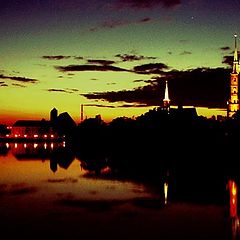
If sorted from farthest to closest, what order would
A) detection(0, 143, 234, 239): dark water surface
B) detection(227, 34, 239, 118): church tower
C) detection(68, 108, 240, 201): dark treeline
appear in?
1. detection(227, 34, 239, 118): church tower
2. detection(68, 108, 240, 201): dark treeline
3. detection(0, 143, 234, 239): dark water surface

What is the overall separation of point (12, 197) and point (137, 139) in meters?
92.2

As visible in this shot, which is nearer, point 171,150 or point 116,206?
point 116,206

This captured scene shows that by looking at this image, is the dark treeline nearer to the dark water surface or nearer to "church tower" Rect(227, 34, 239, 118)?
the dark water surface

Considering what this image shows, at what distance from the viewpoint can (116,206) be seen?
26.5 m

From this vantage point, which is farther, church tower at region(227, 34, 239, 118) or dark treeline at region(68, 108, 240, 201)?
church tower at region(227, 34, 239, 118)

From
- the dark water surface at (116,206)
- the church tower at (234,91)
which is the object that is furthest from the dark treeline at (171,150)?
the church tower at (234,91)

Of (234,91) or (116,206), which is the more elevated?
(234,91)

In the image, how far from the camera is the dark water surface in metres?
20.4

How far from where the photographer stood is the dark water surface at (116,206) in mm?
20375

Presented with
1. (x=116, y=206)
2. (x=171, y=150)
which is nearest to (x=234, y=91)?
(x=171, y=150)

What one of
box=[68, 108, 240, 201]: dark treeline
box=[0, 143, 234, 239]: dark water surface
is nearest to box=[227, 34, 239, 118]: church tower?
box=[68, 108, 240, 201]: dark treeline

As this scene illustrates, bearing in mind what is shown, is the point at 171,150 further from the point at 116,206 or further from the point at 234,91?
the point at 234,91

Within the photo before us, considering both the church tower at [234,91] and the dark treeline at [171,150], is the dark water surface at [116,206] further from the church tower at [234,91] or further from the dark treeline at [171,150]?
the church tower at [234,91]

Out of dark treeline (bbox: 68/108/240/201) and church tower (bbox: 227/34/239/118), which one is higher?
church tower (bbox: 227/34/239/118)
